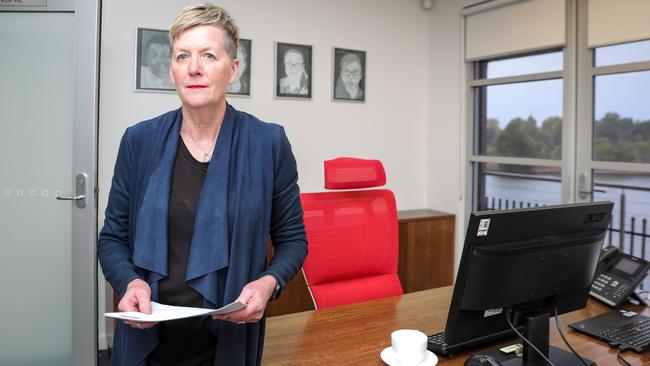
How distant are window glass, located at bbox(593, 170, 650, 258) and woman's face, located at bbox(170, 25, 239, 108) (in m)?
2.67

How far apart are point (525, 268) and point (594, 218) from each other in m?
0.29

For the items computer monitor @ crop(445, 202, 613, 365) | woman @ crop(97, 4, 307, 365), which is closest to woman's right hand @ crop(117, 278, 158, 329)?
woman @ crop(97, 4, 307, 365)

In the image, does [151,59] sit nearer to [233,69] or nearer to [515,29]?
[233,69]

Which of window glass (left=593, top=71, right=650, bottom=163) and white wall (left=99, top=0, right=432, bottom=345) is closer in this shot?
window glass (left=593, top=71, right=650, bottom=163)

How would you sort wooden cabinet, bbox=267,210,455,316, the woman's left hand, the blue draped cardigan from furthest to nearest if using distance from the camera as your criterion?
wooden cabinet, bbox=267,210,455,316, the blue draped cardigan, the woman's left hand

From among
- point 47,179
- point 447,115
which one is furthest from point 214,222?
point 447,115

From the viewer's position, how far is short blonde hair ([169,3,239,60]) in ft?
4.14

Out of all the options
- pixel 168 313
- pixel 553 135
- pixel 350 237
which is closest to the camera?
pixel 168 313

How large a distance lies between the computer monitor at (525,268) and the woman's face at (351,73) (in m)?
2.69

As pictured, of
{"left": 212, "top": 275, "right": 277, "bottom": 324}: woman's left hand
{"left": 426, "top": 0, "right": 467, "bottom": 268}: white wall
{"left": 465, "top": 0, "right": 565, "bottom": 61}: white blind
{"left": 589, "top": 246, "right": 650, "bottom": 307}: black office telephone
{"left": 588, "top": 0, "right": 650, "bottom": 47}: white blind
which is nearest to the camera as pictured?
{"left": 212, "top": 275, "right": 277, "bottom": 324}: woman's left hand

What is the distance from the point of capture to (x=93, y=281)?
2.74m

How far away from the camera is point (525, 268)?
124cm

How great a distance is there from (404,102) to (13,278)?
3.03 metres

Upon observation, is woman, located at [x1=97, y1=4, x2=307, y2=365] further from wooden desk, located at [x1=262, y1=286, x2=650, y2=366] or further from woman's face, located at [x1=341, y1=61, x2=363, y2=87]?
woman's face, located at [x1=341, y1=61, x2=363, y2=87]
